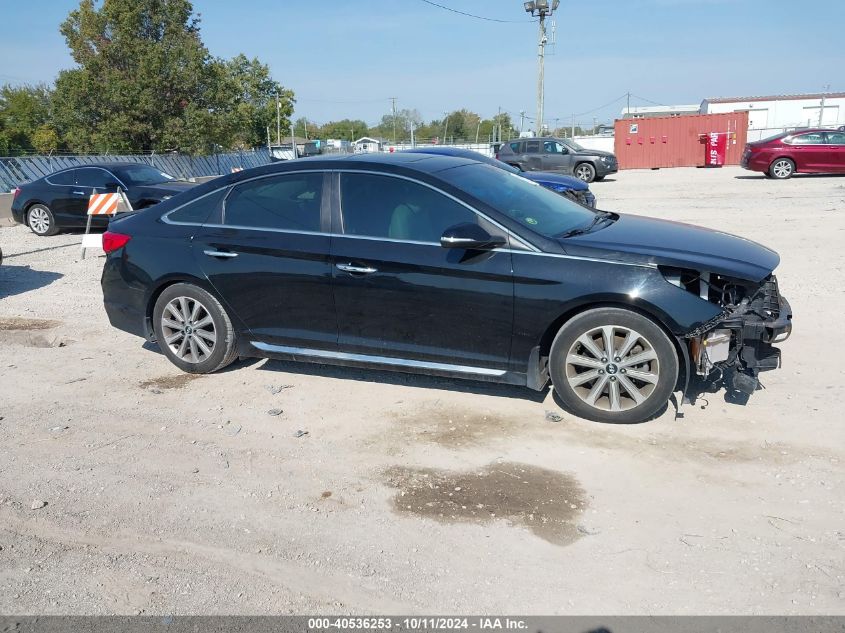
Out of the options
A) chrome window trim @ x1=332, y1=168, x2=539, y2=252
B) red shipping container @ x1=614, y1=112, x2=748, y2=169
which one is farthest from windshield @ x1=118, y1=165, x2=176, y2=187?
red shipping container @ x1=614, y1=112, x2=748, y2=169

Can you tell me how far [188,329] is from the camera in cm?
585

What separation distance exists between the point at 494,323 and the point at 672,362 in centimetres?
115

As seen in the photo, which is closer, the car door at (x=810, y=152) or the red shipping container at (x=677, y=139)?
the car door at (x=810, y=152)

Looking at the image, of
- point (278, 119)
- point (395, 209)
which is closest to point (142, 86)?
point (278, 119)

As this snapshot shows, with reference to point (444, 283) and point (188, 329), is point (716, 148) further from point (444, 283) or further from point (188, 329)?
point (188, 329)

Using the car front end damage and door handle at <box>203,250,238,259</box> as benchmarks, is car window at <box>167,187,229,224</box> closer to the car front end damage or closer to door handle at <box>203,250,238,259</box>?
door handle at <box>203,250,238,259</box>

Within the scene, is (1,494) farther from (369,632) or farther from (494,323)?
(494,323)

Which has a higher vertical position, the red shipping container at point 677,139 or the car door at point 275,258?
the red shipping container at point 677,139

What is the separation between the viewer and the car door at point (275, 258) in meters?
5.33

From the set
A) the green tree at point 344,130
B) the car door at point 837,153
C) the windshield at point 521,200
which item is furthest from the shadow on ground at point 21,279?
the green tree at point 344,130

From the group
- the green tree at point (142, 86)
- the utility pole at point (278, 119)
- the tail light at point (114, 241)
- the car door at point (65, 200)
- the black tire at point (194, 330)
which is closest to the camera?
the black tire at point (194, 330)

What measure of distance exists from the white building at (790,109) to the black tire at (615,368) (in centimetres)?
6027

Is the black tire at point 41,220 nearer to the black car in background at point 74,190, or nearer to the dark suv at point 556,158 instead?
the black car in background at point 74,190

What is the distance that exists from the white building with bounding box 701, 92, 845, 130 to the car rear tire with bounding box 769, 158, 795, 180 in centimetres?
3843
